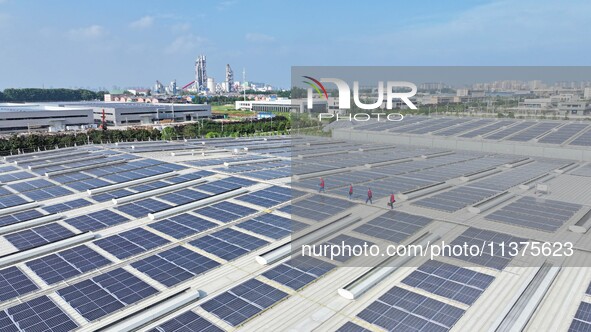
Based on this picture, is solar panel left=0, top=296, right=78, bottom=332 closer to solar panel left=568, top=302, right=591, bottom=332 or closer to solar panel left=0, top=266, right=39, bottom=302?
solar panel left=0, top=266, right=39, bottom=302

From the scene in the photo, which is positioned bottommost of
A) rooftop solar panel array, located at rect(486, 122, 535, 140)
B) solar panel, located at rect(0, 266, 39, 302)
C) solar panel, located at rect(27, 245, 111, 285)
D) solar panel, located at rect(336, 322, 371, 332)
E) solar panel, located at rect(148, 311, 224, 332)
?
solar panel, located at rect(336, 322, 371, 332)

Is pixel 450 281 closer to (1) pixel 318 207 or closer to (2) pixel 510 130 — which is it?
(1) pixel 318 207

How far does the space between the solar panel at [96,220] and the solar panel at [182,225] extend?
2.62m

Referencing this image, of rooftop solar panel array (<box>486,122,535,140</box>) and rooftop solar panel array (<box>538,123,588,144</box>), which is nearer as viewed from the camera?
rooftop solar panel array (<box>538,123,588,144</box>)

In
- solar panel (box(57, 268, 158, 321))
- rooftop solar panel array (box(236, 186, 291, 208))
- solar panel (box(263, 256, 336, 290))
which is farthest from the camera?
rooftop solar panel array (box(236, 186, 291, 208))

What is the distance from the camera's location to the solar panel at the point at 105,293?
1378cm

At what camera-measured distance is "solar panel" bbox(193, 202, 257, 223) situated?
74.0 feet

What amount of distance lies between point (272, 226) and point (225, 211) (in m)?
4.04

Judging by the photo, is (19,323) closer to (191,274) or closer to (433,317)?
(191,274)

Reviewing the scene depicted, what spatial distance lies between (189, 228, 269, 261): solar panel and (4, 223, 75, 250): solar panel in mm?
7549

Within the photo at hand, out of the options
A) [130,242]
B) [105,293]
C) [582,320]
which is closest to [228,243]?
[130,242]

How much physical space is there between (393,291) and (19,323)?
527 inches

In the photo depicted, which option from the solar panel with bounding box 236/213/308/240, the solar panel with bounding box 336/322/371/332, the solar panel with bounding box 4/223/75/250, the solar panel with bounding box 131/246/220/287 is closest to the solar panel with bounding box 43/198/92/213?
the solar panel with bounding box 4/223/75/250

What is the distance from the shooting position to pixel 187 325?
42.0 feet
